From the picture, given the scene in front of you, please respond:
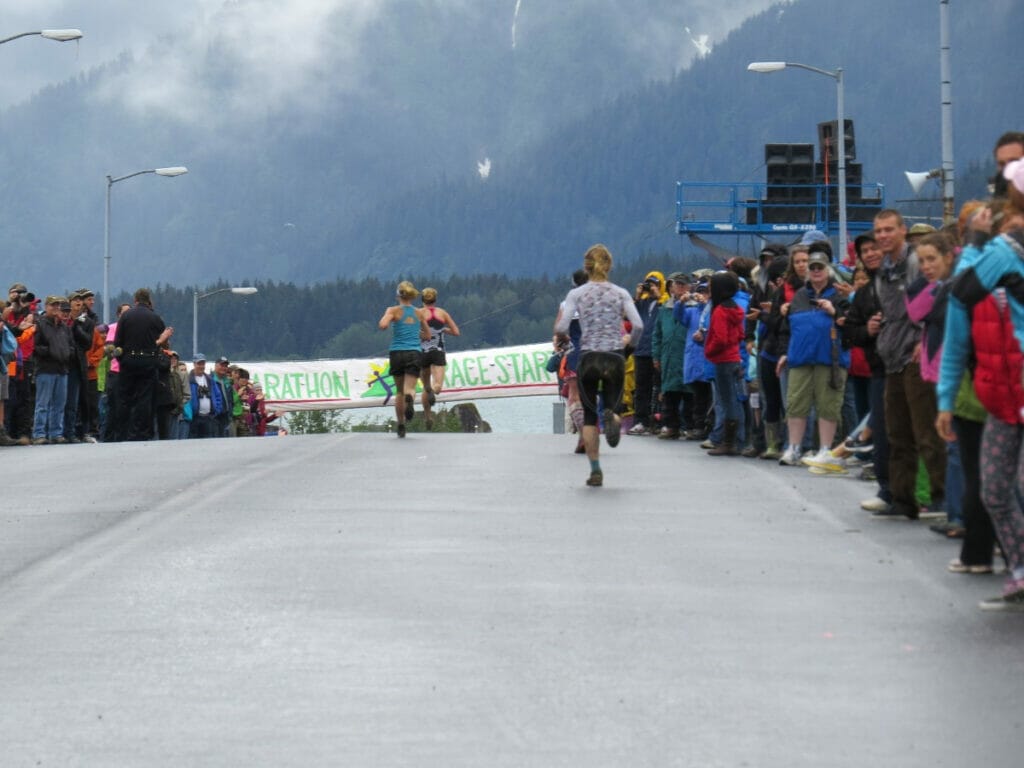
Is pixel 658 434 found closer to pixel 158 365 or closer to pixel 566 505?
pixel 158 365

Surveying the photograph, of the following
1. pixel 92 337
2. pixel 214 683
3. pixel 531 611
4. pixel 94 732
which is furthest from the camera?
pixel 92 337

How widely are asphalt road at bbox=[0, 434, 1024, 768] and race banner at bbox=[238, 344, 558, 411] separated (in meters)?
35.5

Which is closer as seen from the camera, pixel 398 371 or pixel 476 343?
pixel 398 371

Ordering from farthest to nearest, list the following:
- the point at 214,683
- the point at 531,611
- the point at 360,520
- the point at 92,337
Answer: the point at 92,337 → the point at 360,520 → the point at 531,611 → the point at 214,683

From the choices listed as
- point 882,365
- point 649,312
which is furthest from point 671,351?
point 882,365

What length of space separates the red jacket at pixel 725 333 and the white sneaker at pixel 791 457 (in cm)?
175

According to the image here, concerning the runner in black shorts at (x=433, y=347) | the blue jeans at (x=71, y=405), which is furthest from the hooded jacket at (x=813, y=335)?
the blue jeans at (x=71, y=405)

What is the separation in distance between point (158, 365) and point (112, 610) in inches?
673

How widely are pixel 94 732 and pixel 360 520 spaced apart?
631cm

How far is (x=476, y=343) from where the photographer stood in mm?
195500

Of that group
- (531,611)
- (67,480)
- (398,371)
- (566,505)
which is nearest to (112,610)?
(531,611)

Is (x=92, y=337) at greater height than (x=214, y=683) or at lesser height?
greater

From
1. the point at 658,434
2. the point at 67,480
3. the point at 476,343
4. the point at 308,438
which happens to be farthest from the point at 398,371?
the point at 476,343

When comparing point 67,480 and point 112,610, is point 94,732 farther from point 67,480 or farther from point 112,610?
point 67,480
